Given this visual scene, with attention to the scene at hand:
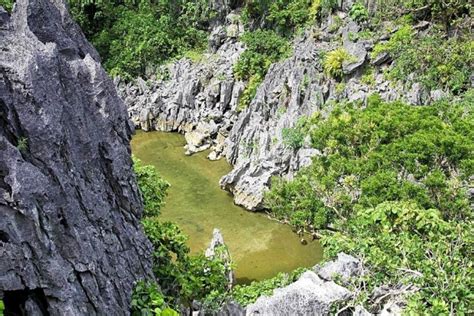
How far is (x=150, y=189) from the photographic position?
14016mm

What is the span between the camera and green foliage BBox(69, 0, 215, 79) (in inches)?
1303

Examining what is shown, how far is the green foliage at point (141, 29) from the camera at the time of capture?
33.1 m

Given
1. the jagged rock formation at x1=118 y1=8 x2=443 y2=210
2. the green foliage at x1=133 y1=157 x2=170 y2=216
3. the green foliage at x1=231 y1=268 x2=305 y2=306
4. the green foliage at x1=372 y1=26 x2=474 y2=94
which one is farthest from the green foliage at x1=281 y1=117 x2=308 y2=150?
the green foliage at x1=231 y1=268 x2=305 y2=306

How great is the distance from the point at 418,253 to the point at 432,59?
42.0 ft

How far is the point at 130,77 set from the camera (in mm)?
32656

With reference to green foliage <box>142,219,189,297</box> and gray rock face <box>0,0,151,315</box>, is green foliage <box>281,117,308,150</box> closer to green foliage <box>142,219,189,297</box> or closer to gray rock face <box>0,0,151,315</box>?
green foliage <box>142,219,189,297</box>

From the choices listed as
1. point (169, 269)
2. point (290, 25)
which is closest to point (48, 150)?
point (169, 269)

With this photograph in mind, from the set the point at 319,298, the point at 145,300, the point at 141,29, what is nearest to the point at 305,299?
the point at 319,298

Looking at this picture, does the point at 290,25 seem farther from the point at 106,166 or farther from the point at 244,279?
the point at 106,166

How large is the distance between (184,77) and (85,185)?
77.5 feet

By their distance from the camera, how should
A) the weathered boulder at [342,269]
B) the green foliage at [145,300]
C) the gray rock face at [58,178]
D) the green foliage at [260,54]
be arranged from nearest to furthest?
the gray rock face at [58,178] → the green foliage at [145,300] → the weathered boulder at [342,269] → the green foliage at [260,54]

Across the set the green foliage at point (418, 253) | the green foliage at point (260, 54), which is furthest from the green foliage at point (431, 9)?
the green foliage at point (418, 253)

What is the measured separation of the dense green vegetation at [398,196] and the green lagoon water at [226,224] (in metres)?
2.53

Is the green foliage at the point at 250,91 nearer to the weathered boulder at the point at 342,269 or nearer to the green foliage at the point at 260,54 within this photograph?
the green foliage at the point at 260,54
